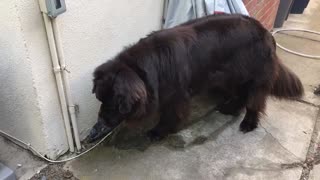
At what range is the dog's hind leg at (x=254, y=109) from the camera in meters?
2.59

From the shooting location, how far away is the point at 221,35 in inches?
90.6

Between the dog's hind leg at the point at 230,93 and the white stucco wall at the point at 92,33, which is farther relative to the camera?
the dog's hind leg at the point at 230,93

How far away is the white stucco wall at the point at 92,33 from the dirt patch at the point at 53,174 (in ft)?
0.95

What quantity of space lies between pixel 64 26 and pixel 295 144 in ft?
5.63

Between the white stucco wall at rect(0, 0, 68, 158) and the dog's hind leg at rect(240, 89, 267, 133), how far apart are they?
1.25m

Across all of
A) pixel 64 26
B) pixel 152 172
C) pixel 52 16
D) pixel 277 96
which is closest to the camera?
pixel 52 16

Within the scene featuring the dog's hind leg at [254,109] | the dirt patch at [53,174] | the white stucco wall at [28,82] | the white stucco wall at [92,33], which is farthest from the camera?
the dog's hind leg at [254,109]

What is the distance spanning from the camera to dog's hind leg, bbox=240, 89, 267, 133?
259cm

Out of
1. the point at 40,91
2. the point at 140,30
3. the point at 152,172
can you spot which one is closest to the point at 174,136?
the point at 152,172

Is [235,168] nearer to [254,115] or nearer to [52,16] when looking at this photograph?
[254,115]

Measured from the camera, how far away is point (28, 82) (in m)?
2.07

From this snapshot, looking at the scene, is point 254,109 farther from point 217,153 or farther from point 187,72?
point 187,72

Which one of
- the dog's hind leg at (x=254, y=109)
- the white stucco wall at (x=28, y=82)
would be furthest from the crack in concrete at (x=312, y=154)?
the white stucco wall at (x=28, y=82)

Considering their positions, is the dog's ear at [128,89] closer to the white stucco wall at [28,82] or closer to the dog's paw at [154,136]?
the white stucco wall at [28,82]
